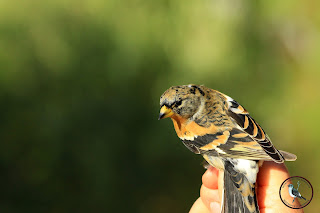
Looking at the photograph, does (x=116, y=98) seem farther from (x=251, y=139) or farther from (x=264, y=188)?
(x=264, y=188)

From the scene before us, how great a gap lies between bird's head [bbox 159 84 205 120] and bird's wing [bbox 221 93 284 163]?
0.36 meters

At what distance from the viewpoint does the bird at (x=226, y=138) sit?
10.4 feet

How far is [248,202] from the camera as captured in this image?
312cm

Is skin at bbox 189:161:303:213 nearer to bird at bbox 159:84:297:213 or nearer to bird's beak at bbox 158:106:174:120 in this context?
bird at bbox 159:84:297:213

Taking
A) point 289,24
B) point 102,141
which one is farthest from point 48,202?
point 289,24

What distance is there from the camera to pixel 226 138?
3400 millimetres

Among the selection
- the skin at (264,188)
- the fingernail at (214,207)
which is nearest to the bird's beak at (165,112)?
the skin at (264,188)

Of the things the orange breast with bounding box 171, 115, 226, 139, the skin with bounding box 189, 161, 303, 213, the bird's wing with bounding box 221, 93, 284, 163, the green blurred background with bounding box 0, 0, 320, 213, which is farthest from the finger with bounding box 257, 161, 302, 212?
the green blurred background with bounding box 0, 0, 320, 213

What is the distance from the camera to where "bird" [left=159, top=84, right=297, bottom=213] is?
318 cm

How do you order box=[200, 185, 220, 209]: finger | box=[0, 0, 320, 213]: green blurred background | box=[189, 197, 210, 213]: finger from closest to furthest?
box=[200, 185, 220, 209]: finger
box=[189, 197, 210, 213]: finger
box=[0, 0, 320, 213]: green blurred background

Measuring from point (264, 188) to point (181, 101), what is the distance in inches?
43.7

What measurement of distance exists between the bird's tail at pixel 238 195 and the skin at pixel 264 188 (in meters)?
0.09

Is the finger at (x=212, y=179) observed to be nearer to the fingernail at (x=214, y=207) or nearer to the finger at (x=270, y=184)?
the fingernail at (x=214, y=207)

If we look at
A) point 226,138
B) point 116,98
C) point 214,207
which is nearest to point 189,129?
point 226,138
